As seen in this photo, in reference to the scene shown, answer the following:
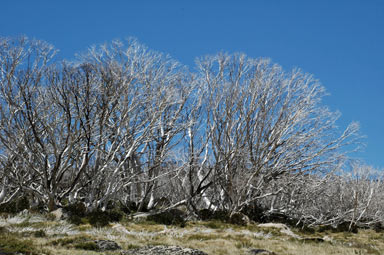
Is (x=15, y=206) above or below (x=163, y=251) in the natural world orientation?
above

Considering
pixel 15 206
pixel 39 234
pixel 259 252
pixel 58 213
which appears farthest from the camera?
pixel 15 206

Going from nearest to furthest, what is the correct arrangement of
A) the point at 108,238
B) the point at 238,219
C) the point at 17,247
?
the point at 17,247 < the point at 108,238 < the point at 238,219

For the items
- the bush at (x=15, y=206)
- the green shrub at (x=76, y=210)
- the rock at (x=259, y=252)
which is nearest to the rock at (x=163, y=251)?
the rock at (x=259, y=252)

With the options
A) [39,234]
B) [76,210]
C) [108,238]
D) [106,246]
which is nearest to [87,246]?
[106,246]

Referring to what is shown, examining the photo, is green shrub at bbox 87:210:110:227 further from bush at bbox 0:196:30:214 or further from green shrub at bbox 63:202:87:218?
bush at bbox 0:196:30:214

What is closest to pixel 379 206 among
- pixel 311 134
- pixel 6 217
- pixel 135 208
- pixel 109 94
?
pixel 311 134

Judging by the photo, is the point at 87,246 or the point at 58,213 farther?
the point at 58,213

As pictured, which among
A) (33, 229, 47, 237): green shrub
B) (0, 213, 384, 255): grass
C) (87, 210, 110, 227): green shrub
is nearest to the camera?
(0, 213, 384, 255): grass

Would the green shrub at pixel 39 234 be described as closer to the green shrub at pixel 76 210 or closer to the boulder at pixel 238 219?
the green shrub at pixel 76 210

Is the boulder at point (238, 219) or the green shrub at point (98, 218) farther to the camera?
the boulder at point (238, 219)

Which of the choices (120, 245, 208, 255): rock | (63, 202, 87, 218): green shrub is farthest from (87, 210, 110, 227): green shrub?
(120, 245, 208, 255): rock

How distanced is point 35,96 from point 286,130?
1336 cm

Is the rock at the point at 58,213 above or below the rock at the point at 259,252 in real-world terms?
above

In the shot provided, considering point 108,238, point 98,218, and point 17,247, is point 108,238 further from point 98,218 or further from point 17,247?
point 98,218
